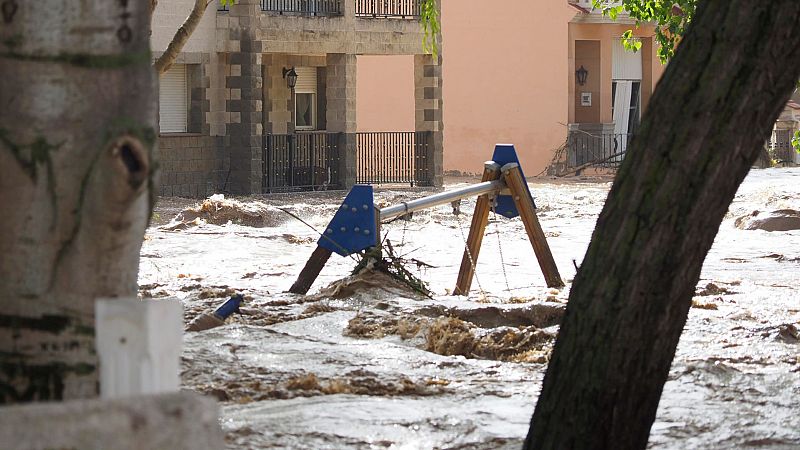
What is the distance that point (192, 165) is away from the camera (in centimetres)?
2794

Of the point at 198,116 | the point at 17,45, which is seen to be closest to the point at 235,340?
the point at 17,45

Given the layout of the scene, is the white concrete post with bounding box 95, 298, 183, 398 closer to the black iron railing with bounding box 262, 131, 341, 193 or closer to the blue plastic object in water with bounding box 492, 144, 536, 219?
the blue plastic object in water with bounding box 492, 144, 536, 219

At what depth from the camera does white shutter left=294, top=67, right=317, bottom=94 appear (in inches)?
1201

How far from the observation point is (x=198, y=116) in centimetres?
2792

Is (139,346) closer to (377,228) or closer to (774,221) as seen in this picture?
(377,228)

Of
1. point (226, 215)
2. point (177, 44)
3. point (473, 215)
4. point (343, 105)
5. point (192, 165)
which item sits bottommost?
point (226, 215)

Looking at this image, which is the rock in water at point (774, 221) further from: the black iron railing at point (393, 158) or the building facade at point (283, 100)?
the black iron railing at point (393, 158)

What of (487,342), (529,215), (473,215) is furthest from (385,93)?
(487,342)

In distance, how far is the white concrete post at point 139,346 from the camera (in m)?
2.96

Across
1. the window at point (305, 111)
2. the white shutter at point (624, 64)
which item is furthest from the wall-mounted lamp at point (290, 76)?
the white shutter at point (624, 64)

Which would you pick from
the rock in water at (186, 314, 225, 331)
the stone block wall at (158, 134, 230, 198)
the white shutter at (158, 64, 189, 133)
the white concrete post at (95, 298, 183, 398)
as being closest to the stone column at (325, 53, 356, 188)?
the stone block wall at (158, 134, 230, 198)

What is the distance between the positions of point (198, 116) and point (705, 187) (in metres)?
23.9

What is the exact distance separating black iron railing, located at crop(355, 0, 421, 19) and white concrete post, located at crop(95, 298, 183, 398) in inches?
1070

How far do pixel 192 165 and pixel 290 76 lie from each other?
10.8ft
